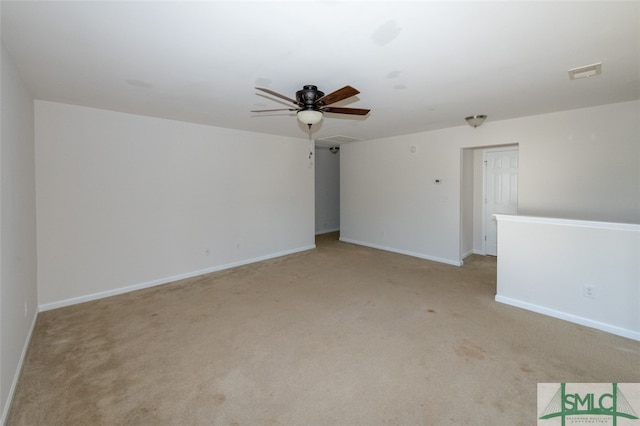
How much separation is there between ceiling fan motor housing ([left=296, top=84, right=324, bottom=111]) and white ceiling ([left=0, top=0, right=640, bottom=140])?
6 cm

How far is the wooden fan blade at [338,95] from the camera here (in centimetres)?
230

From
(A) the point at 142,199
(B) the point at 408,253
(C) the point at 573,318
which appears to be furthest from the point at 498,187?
(A) the point at 142,199

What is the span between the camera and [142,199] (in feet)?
13.3

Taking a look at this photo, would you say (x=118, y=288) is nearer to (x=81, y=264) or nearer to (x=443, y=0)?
(x=81, y=264)

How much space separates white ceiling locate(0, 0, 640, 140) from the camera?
167 cm

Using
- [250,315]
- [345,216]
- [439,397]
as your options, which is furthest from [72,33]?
[345,216]

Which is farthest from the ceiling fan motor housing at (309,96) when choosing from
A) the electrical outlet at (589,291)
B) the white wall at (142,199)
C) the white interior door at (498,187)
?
the white interior door at (498,187)

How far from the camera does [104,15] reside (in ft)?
5.51

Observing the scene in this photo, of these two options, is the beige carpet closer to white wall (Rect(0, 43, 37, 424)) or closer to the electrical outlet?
white wall (Rect(0, 43, 37, 424))

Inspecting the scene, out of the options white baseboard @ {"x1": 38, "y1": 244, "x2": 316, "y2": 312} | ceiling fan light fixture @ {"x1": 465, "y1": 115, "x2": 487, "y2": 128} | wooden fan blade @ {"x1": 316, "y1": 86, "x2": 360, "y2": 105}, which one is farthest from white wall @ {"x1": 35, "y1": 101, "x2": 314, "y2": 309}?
ceiling fan light fixture @ {"x1": 465, "y1": 115, "x2": 487, "y2": 128}

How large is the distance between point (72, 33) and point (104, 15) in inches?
16.4

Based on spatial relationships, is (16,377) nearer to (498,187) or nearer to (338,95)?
(338,95)

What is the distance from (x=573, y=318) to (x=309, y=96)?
3620mm

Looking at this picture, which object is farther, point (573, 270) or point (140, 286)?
point (140, 286)
